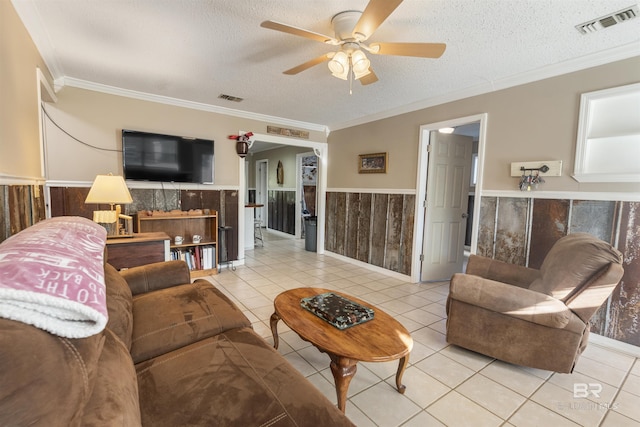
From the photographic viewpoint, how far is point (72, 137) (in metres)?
3.31

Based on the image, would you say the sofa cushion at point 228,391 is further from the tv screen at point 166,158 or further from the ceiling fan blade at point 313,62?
the tv screen at point 166,158

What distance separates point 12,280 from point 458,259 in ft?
14.8

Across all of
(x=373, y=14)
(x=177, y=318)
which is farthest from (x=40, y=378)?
(x=373, y=14)

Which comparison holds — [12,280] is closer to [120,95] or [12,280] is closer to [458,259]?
[120,95]

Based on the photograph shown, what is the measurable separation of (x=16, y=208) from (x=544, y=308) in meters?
3.38

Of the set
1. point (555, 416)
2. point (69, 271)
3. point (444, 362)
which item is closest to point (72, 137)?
point (69, 271)

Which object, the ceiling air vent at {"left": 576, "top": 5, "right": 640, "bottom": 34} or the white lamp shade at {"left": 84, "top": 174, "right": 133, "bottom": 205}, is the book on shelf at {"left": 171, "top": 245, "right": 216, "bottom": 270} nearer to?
the white lamp shade at {"left": 84, "top": 174, "right": 133, "bottom": 205}

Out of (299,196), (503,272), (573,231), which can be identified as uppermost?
(299,196)

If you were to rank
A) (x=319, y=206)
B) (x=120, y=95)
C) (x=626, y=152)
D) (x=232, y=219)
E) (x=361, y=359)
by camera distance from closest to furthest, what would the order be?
1. (x=361, y=359)
2. (x=626, y=152)
3. (x=120, y=95)
4. (x=232, y=219)
5. (x=319, y=206)

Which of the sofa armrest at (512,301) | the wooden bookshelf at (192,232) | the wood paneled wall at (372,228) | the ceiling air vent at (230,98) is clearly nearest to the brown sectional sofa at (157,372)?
the sofa armrest at (512,301)

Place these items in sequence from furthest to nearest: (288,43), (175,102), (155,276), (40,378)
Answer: (175,102) < (288,43) < (155,276) < (40,378)

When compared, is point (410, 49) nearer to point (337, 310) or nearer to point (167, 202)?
point (337, 310)

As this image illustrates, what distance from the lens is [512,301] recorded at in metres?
1.97

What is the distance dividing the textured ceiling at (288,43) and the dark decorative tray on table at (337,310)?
78.1 inches
